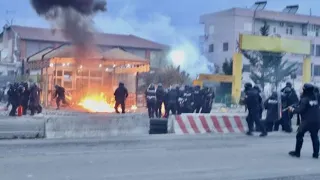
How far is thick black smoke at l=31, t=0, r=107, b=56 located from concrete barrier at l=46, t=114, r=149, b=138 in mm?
8487

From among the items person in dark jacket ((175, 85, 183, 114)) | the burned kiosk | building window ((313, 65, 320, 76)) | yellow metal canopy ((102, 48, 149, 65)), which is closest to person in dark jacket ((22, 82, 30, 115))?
person in dark jacket ((175, 85, 183, 114))

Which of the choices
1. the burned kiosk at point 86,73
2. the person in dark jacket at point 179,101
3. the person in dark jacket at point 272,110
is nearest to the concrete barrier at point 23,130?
the person in dark jacket at point 272,110

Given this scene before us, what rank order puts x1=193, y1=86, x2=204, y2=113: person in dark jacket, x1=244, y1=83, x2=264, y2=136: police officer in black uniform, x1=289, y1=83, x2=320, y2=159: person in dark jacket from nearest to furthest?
1. x1=289, y1=83, x2=320, y2=159: person in dark jacket
2. x1=244, y1=83, x2=264, y2=136: police officer in black uniform
3. x1=193, y1=86, x2=204, y2=113: person in dark jacket

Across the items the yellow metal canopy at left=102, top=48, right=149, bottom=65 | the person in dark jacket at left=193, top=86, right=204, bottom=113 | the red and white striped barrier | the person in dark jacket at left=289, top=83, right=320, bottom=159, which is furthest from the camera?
the yellow metal canopy at left=102, top=48, right=149, bottom=65

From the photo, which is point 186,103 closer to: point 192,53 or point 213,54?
point 192,53

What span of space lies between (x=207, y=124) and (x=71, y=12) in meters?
9.98

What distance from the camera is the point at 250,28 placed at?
61.8 metres

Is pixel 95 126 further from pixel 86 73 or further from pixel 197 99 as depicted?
pixel 86 73

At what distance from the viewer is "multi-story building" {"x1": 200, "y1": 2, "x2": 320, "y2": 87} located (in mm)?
61062

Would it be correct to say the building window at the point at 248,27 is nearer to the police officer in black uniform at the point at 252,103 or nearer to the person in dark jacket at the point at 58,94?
the person in dark jacket at the point at 58,94

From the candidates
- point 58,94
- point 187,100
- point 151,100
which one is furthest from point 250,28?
point 151,100

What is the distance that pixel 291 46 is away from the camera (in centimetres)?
3138

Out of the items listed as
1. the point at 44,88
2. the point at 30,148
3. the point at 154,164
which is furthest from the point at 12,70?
the point at 154,164

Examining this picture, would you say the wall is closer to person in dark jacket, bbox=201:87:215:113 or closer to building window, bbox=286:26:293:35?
building window, bbox=286:26:293:35
